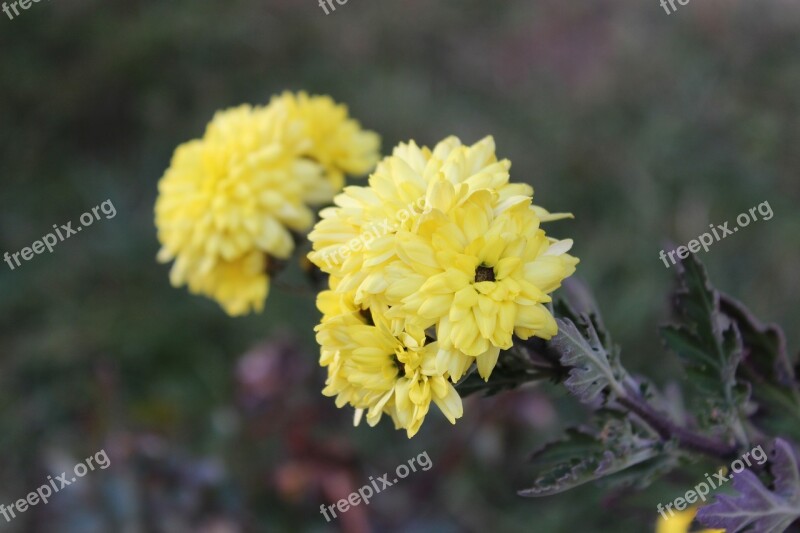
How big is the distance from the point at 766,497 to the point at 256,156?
2.76 feet

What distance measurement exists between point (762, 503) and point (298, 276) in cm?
173

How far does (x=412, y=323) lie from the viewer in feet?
2.69

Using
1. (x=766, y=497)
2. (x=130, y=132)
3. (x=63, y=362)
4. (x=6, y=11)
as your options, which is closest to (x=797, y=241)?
(x=766, y=497)

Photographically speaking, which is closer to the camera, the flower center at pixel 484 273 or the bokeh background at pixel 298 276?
the flower center at pixel 484 273

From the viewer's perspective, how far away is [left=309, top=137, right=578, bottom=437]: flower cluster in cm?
81

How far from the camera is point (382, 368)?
87cm
